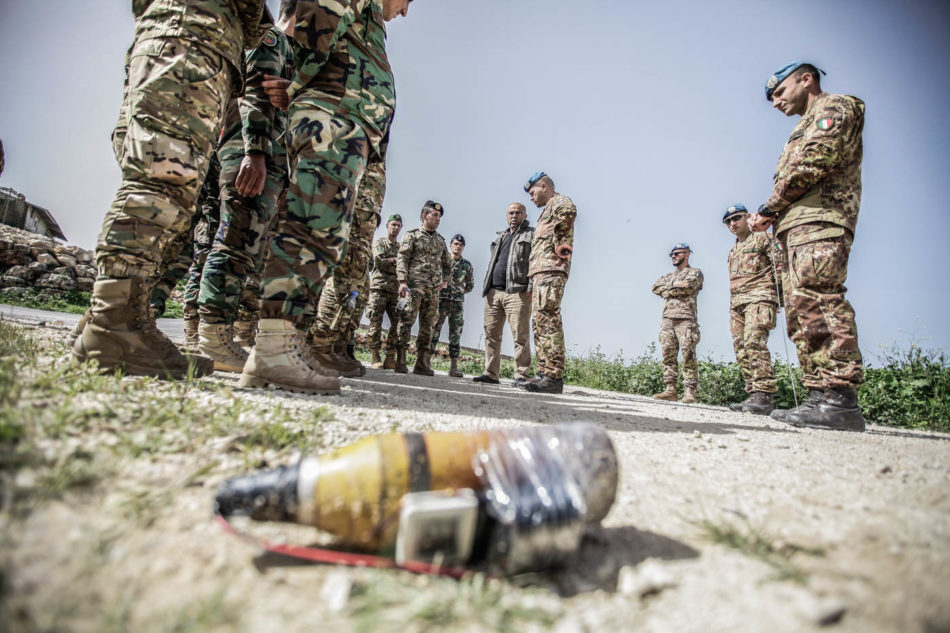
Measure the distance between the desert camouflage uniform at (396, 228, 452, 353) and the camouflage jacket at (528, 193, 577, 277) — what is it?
1.95 meters

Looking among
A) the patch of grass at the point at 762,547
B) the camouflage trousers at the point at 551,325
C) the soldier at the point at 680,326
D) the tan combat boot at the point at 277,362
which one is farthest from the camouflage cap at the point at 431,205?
the patch of grass at the point at 762,547

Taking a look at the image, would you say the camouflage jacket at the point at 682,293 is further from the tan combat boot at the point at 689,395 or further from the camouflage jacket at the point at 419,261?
the camouflage jacket at the point at 419,261

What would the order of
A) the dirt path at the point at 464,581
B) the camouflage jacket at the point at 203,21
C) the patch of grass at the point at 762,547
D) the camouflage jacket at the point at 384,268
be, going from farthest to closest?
the camouflage jacket at the point at 384,268 → the camouflage jacket at the point at 203,21 → the patch of grass at the point at 762,547 → the dirt path at the point at 464,581

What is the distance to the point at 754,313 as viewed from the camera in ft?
16.4

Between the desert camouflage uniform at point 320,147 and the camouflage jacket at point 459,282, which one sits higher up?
the camouflage jacket at point 459,282

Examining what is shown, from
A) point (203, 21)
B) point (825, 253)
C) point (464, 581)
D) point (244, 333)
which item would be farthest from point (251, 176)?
point (825, 253)

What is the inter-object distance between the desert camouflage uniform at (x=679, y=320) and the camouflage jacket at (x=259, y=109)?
5944 millimetres

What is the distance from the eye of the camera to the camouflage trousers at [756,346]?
477 cm

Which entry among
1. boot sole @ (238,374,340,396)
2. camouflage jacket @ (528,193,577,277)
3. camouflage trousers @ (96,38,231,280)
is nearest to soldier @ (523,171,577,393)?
camouflage jacket @ (528,193,577,277)

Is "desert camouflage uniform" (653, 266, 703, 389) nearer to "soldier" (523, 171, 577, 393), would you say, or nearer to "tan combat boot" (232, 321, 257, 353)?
"soldier" (523, 171, 577, 393)

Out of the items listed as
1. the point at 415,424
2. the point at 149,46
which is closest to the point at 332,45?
the point at 149,46

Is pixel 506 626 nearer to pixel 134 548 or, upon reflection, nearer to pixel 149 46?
pixel 134 548

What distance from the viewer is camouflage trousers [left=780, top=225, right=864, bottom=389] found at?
2.94 m

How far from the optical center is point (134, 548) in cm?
64
